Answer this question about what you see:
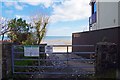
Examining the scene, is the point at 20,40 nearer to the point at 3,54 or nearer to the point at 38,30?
the point at 38,30

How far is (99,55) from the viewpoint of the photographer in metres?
10.2

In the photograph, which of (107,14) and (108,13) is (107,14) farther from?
(108,13)

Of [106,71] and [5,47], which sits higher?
[5,47]

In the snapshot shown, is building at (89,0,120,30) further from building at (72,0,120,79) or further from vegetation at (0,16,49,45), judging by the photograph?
vegetation at (0,16,49,45)

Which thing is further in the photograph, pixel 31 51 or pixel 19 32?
pixel 19 32

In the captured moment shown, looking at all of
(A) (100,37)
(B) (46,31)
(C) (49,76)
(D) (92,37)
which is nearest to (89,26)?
(B) (46,31)

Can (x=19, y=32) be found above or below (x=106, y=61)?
above

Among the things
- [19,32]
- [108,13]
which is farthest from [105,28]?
[19,32]

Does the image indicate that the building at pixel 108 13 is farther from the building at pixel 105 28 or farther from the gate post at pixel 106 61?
the gate post at pixel 106 61

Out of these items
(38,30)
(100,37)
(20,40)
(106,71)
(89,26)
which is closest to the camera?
(106,71)

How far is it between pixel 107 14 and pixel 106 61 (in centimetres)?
1032

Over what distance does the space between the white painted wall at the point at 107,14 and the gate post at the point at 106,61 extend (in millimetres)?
6646

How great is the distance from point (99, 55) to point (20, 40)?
37.4 ft

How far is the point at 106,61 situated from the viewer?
32.9 ft
